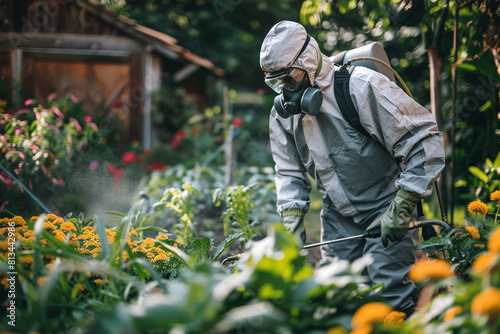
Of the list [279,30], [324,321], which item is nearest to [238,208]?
[279,30]

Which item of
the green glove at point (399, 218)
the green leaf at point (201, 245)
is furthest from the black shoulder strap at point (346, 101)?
the green leaf at point (201, 245)

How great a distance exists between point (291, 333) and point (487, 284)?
18.4 inches

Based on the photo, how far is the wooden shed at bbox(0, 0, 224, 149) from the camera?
25.6 ft

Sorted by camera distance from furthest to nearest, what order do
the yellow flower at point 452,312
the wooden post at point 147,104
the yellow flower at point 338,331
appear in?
the wooden post at point 147,104
the yellow flower at point 452,312
the yellow flower at point 338,331

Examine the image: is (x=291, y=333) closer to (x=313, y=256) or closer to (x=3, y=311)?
(x=3, y=311)

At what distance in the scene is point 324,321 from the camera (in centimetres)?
124

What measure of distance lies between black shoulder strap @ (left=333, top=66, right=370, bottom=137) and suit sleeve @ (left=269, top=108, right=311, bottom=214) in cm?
32

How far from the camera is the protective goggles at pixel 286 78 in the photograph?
231cm

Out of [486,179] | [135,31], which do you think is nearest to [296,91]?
[486,179]

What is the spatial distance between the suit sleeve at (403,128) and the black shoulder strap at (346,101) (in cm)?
4

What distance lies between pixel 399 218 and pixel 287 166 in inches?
30.2

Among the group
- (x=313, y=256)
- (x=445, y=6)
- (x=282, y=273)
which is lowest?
(x=313, y=256)

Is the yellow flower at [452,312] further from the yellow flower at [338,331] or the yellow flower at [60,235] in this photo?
the yellow flower at [60,235]

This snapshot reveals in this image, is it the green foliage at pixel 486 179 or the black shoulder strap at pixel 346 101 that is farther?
the green foliage at pixel 486 179
